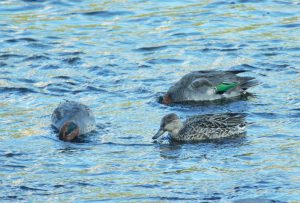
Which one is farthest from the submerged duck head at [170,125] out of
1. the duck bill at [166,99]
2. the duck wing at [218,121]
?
the duck bill at [166,99]

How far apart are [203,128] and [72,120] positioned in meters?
1.95

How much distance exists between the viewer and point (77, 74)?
1792cm

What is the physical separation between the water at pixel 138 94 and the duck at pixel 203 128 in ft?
0.77

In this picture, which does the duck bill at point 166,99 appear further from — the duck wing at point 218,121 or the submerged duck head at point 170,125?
the submerged duck head at point 170,125

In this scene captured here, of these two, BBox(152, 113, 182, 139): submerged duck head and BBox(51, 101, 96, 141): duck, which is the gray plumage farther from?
BBox(152, 113, 182, 139): submerged duck head

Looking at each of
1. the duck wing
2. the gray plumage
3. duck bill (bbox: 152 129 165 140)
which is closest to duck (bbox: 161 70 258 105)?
the duck wing

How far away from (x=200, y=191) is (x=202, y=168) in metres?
1.09

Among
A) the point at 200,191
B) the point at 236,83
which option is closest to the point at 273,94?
the point at 236,83

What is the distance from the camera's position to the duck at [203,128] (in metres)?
14.6

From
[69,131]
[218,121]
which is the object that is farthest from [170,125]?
[69,131]

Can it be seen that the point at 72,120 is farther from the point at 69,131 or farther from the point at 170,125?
the point at 170,125

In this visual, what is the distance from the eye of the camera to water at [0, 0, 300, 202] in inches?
482

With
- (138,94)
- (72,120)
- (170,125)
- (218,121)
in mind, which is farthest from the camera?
(138,94)

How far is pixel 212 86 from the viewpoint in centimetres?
1697
